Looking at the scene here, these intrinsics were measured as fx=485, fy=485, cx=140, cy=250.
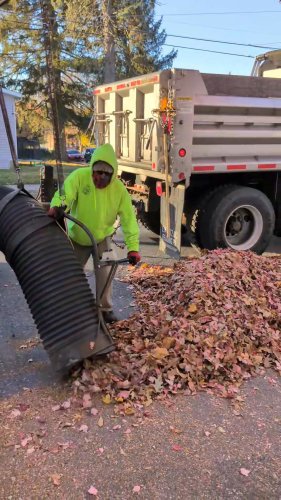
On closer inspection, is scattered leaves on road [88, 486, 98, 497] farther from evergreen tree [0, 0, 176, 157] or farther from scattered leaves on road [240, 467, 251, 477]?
evergreen tree [0, 0, 176, 157]

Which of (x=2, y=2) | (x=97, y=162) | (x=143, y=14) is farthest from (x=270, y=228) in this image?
(x=143, y=14)

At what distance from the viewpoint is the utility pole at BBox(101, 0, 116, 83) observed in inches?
877

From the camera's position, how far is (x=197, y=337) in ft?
12.5

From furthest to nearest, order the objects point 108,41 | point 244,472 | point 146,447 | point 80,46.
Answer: point 80,46 → point 108,41 → point 146,447 → point 244,472

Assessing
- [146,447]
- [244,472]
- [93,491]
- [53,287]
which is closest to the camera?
[93,491]

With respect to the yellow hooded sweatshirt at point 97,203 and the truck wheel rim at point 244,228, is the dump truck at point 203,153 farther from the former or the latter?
the yellow hooded sweatshirt at point 97,203

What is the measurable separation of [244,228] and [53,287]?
13.3 ft

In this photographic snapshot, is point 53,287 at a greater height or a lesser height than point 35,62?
lesser

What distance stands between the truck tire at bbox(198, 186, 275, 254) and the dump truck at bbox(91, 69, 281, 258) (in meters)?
0.01

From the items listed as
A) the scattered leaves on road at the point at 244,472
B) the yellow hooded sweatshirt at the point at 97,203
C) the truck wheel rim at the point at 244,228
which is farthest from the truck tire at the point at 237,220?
the scattered leaves on road at the point at 244,472

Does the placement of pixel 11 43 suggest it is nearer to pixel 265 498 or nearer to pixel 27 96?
pixel 27 96

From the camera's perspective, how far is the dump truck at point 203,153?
5.89 m

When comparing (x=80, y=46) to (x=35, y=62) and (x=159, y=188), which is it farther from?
(x=159, y=188)

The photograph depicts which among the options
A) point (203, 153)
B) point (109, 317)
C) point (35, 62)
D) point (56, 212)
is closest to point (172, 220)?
point (203, 153)
